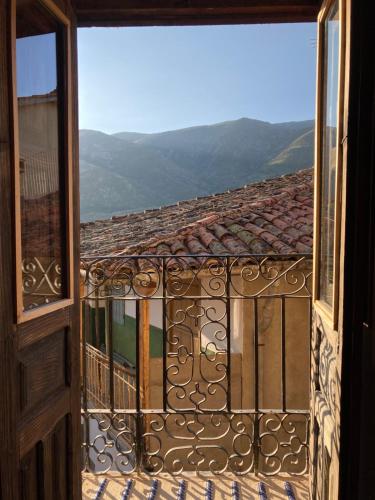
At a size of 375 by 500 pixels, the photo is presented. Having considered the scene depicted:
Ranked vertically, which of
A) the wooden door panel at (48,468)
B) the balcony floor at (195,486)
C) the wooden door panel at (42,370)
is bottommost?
the balcony floor at (195,486)

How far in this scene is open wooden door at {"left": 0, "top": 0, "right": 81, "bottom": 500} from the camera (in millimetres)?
1521

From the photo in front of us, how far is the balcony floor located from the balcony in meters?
0.01

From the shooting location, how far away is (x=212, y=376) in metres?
6.12

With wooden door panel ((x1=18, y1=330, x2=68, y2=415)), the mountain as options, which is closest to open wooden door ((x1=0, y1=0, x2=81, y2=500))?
wooden door panel ((x1=18, y1=330, x2=68, y2=415))

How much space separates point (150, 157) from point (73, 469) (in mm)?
32116

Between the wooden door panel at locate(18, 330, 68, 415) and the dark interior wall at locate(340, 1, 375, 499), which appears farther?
the wooden door panel at locate(18, 330, 68, 415)

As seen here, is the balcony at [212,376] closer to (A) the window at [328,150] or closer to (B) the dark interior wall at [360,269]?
(A) the window at [328,150]

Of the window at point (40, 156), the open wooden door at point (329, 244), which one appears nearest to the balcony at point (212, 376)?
the open wooden door at point (329, 244)

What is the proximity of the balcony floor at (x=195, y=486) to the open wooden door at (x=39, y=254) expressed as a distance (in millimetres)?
912

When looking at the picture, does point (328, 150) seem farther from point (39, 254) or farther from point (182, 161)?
point (182, 161)

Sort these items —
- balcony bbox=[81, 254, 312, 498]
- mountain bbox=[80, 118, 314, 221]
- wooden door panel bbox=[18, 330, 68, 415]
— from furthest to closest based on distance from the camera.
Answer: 1. mountain bbox=[80, 118, 314, 221]
2. balcony bbox=[81, 254, 312, 498]
3. wooden door panel bbox=[18, 330, 68, 415]

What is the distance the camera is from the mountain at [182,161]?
26812 millimetres

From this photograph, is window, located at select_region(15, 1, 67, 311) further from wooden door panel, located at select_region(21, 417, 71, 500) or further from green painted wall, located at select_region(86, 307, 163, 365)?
green painted wall, located at select_region(86, 307, 163, 365)

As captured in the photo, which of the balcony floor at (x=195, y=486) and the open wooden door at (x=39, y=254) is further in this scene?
the balcony floor at (x=195, y=486)
